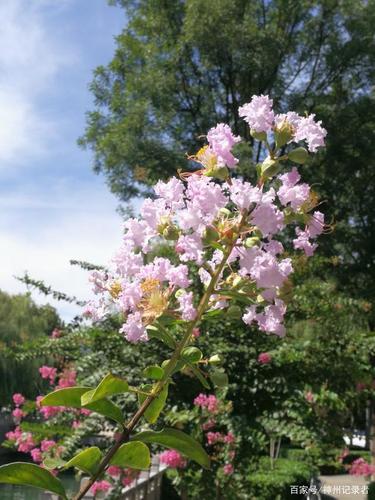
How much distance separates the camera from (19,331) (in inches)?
683

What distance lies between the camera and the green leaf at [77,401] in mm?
808

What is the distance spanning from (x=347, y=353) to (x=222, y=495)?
4.45 feet

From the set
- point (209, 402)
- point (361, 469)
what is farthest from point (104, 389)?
point (361, 469)

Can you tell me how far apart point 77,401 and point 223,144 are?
46cm

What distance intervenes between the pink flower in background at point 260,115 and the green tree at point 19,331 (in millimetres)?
14615

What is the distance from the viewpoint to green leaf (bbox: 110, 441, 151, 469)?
0.80 metres

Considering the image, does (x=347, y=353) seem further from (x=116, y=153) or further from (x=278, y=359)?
(x=116, y=153)

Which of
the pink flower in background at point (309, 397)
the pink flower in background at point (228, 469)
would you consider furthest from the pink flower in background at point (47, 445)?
the pink flower in background at point (309, 397)

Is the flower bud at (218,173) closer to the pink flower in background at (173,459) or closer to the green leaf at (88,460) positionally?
the green leaf at (88,460)

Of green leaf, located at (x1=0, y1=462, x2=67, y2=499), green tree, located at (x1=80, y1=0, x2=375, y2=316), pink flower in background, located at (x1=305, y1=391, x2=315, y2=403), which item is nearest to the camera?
green leaf, located at (x1=0, y1=462, x2=67, y2=499)

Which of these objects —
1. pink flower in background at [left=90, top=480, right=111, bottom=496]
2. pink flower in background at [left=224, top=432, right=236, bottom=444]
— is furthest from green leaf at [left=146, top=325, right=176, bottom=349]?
pink flower in background at [left=90, top=480, right=111, bottom=496]

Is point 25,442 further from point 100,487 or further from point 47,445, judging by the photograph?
point 100,487

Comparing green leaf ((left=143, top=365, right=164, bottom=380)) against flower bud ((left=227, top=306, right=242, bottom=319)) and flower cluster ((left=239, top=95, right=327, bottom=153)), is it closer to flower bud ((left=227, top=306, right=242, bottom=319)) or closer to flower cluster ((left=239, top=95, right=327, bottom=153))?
flower bud ((left=227, top=306, right=242, bottom=319))

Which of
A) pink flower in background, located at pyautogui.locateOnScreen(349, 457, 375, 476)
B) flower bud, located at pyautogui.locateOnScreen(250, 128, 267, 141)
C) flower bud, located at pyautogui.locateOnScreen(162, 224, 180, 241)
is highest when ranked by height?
pink flower in background, located at pyautogui.locateOnScreen(349, 457, 375, 476)
